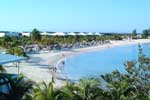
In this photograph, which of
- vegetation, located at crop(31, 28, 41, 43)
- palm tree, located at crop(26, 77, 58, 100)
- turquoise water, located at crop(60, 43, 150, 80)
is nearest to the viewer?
palm tree, located at crop(26, 77, 58, 100)

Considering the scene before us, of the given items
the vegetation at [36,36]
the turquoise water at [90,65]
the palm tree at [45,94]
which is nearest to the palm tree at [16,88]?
the palm tree at [45,94]

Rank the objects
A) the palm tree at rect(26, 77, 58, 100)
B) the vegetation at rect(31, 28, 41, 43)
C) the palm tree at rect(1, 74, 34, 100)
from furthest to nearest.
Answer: the vegetation at rect(31, 28, 41, 43) < the palm tree at rect(1, 74, 34, 100) < the palm tree at rect(26, 77, 58, 100)

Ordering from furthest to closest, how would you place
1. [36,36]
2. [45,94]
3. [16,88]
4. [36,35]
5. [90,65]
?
[36,36] → [36,35] → [90,65] → [16,88] → [45,94]

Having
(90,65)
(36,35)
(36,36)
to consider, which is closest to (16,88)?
(90,65)

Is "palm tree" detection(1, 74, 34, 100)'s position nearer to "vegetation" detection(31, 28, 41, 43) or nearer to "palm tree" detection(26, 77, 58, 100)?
"palm tree" detection(26, 77, 58, 100)

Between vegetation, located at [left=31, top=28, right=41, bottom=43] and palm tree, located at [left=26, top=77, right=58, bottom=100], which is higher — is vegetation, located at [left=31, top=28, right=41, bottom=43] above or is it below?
below

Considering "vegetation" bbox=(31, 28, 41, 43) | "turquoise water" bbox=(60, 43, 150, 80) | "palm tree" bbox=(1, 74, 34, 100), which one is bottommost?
"turquoise water" bbox=(60, 43, 150, 80)

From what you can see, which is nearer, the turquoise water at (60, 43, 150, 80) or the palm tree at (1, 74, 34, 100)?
the palm tree at (1, 74, 34, 100)

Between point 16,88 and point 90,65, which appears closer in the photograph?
point 16,88

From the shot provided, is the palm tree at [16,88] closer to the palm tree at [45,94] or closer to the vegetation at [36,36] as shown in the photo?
the palm tree at [45,94]

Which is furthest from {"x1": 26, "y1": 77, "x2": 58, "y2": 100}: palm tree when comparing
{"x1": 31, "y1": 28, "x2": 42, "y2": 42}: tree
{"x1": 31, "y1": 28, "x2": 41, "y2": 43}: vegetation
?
{"x1": 31, "y1": 28, "x2": 41, "y2": 43}: vegetation

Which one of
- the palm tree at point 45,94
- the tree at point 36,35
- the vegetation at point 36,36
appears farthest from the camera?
the vegetation at point 36,36

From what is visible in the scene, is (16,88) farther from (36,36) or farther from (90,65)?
(36,36)

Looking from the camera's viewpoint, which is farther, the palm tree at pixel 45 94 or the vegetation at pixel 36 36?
the vegetation at pixel 36 36
